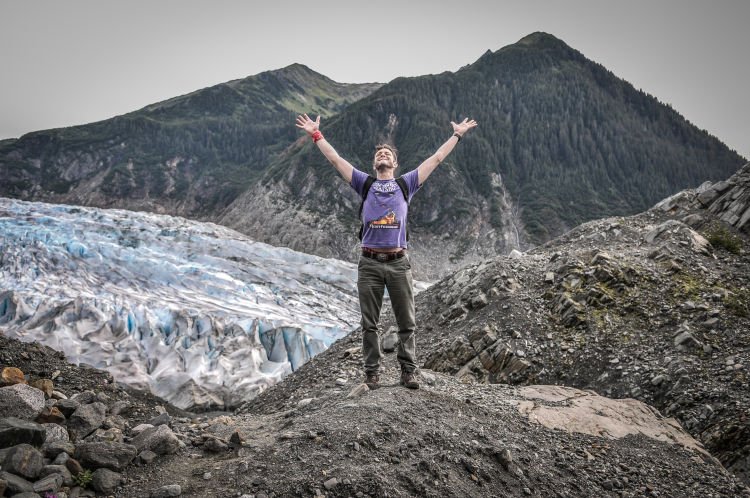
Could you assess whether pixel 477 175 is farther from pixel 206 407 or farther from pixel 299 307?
pixel 206 407

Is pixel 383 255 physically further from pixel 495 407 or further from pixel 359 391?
pixel 495 407

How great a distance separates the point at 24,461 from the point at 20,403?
1.29 m

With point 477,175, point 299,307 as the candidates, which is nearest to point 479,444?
point 299,307

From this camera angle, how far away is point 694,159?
84750 mm

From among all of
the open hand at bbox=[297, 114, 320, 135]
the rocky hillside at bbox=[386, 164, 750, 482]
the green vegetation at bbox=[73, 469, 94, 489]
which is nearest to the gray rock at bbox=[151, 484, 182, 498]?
the green vegetation at bbox=[73, 469, 94, 489]

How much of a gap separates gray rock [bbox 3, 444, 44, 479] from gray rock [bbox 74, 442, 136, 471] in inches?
10.5

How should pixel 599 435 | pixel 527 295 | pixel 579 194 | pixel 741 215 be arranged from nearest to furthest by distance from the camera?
pixel 599 435 < pixel 527 295 < pixel 741 215 < pixel 579 194

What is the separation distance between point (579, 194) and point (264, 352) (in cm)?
6983

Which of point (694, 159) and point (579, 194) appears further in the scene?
point (694, 159)

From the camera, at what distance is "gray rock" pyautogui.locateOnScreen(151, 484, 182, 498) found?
3.30 metres

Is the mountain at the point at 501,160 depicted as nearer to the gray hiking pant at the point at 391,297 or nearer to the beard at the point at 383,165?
the gray hiking pant at the point at 391,297

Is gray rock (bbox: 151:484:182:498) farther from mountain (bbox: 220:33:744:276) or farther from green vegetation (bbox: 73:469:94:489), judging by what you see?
mountain (bbox: 220:33:744:276)

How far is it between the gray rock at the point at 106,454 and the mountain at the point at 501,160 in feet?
205

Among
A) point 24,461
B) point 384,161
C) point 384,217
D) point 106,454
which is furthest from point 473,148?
point 24,461
